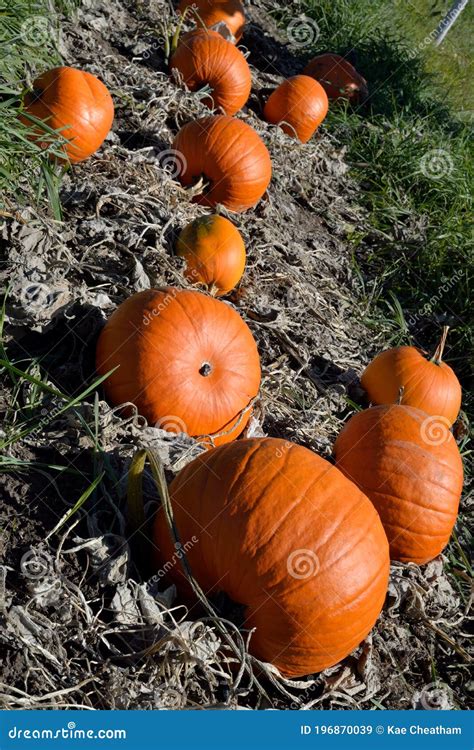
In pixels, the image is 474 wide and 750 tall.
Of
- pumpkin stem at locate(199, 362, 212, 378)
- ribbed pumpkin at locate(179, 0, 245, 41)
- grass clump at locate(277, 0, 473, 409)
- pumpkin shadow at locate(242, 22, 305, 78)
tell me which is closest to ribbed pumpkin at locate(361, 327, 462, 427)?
grass clump at locate(277, 0, 473, 409)

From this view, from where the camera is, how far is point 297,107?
6.00 meters

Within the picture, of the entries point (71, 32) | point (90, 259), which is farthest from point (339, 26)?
point (90, 259)

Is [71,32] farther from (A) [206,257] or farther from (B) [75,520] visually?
(B) [75,520]

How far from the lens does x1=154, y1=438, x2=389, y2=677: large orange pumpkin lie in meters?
2.24

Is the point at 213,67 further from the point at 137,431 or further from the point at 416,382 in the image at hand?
the point at 137,431

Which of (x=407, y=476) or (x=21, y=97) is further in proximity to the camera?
(x=21, y=97)

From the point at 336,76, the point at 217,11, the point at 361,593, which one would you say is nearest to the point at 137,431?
the point at 361,593

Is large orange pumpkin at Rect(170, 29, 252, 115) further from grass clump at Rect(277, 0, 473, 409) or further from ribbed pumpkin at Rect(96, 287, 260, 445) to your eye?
ribbed pumpkin at Rect(96, 287, 260, 445)

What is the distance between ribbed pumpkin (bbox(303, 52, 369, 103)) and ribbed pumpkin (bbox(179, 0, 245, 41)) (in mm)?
A: 988

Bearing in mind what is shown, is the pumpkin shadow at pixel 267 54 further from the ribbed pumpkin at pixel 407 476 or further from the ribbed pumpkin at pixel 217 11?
the ribbed pumpkin at pixel 407 476

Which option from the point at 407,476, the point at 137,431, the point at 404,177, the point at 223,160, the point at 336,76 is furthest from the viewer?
the point at 336,76

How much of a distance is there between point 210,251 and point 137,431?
1362 millimetres

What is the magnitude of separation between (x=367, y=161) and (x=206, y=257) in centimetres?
325

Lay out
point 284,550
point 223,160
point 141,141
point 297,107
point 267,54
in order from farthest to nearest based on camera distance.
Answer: point 267,54
point 297,107
point 141,141
point 223,160
point 284,550
